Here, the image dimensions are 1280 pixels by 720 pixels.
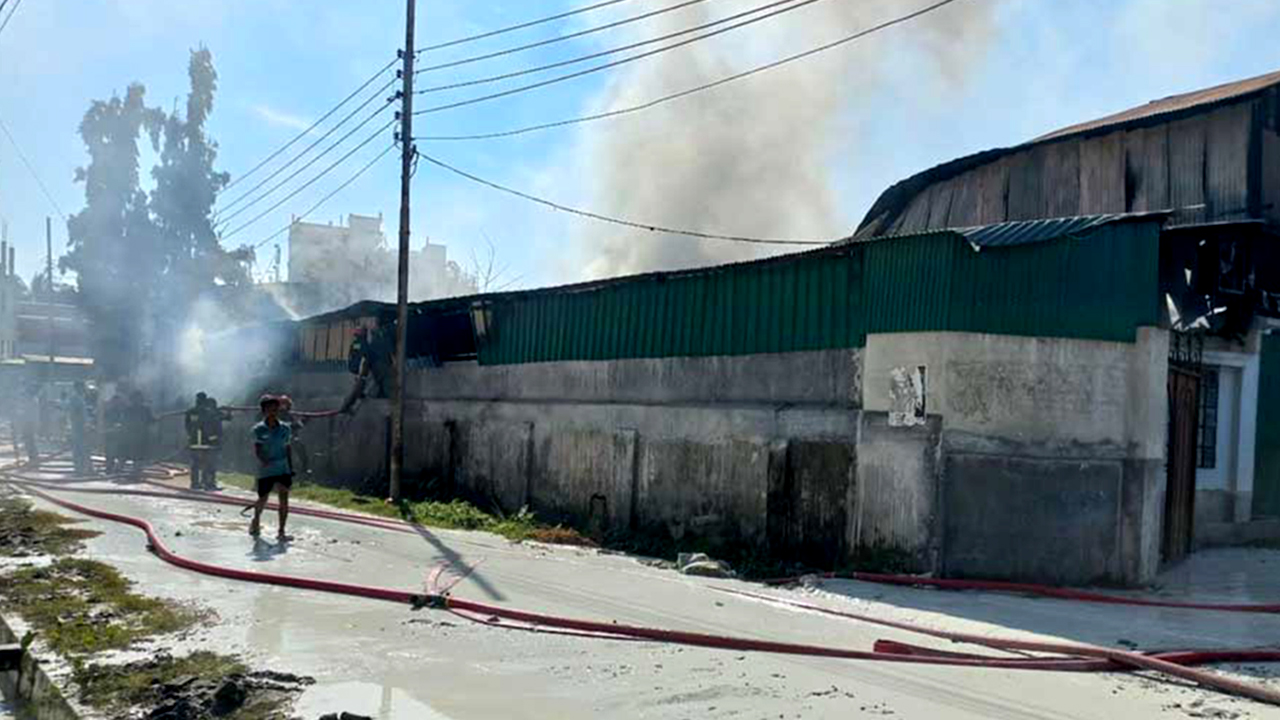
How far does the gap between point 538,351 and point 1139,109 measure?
11.4 m

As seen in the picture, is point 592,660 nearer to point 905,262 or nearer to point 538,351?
point 905,262

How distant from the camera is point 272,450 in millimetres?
11969

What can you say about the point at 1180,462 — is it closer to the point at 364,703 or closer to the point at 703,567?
the point at 703,567

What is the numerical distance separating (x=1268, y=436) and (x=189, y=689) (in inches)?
541

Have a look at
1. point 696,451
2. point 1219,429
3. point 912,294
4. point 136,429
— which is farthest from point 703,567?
point 136,429

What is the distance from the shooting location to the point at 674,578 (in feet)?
34.3

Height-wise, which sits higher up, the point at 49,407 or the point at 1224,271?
the point at 1224,271

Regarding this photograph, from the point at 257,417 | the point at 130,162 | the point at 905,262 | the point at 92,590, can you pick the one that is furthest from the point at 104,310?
the point at 905,262

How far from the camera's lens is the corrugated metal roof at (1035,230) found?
391 inches

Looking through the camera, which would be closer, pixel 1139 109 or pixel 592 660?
pixel 592 660

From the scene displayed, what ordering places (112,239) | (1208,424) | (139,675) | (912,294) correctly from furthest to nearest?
(112,239), (1208,424), (912,294), (139,675)

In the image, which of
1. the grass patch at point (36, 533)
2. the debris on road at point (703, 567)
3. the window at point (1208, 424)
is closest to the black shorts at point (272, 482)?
the grass patch at point (36, 533)

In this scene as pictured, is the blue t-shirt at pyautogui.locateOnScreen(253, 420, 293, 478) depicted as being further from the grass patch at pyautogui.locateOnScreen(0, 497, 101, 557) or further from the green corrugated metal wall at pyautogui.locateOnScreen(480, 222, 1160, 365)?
the green corrugated metal wall at pyautogui.locateOnScreen(480, 222, 1160, 365)

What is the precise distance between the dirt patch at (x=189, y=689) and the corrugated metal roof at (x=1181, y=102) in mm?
14815
